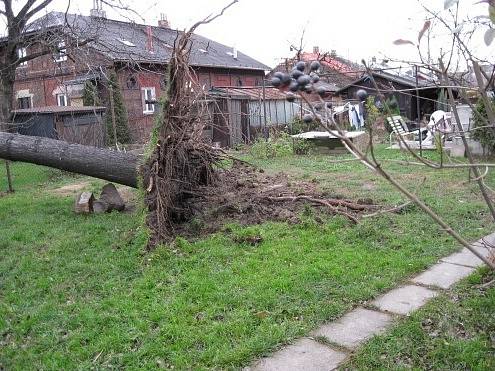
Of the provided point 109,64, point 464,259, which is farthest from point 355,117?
point 464,259

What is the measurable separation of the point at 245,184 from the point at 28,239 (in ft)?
9.99

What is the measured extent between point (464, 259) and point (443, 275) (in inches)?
21.2

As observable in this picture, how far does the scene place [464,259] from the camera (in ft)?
15.6

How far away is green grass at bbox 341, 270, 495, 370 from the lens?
301 centimetres

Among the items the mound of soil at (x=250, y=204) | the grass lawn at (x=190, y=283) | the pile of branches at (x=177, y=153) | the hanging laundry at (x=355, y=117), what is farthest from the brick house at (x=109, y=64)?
the hanging laundry at (x=355, y=117)

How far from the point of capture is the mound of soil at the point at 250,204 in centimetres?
629

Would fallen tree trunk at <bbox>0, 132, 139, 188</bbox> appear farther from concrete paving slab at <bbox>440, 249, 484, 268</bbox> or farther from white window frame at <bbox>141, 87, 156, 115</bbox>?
white window frame at <bbox>141, 87, 156, 115</bbox>

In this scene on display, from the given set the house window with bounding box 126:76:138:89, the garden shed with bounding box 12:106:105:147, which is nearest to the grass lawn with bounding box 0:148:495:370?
the garden shed with bounding box 12:106:105:147

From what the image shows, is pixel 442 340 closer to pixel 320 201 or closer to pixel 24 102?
pixel 320 201

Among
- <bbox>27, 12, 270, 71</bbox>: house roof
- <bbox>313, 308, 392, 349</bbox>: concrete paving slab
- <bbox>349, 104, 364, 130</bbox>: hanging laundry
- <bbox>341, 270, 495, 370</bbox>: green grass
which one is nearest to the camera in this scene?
<bbox>341, 270, 495, 370</bbox>: green grass

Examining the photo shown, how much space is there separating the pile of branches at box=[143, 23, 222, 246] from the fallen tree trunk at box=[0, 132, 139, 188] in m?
0.92

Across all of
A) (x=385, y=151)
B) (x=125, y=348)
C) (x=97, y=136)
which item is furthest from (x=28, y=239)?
(x=385, y=151)

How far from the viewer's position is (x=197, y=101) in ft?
22.0

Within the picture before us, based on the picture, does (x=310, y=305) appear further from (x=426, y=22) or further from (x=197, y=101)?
(x=197, y=101)
